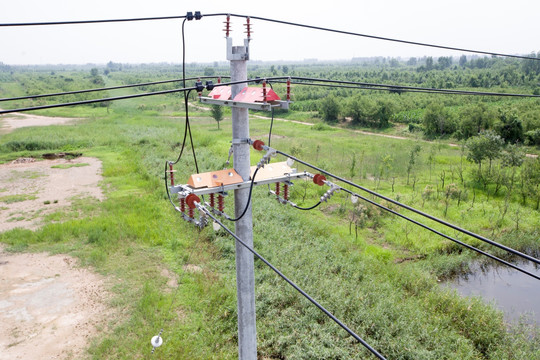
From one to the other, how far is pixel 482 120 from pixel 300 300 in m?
25.6

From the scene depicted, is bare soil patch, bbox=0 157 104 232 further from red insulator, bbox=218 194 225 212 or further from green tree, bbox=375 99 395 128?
green tree, bbox=375 99 395 128

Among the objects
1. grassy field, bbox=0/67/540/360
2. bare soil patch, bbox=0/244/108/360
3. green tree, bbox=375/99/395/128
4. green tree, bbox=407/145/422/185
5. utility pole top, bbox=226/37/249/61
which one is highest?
utility pole top, bbox=226/37/249/61

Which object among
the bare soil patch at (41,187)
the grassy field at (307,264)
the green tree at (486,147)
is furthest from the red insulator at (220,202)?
the green tree at (486,147)

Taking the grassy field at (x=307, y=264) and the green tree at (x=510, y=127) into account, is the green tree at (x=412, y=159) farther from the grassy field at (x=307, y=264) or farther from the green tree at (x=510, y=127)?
the green tree at (x=510, y=127)

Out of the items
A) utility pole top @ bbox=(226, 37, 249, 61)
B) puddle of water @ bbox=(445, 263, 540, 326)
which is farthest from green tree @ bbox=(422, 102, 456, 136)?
utility pole top @ bbox=(226, 37, 249, 61)

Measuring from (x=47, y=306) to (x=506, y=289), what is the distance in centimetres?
1344

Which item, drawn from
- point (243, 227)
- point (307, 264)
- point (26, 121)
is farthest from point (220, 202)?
point (26, 121)

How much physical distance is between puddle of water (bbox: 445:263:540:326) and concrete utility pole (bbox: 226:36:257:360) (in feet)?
27.9

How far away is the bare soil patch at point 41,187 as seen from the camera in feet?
52.2

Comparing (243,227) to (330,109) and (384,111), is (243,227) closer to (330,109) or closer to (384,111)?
(384,111)

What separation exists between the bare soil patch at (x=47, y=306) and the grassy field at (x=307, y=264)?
0.47m

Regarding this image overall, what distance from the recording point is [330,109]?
4100 cm

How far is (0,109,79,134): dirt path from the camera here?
37.3 metres

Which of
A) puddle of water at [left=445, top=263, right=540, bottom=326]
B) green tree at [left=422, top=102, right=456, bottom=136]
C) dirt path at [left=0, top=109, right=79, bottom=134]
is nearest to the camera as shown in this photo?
puddle of water at [left=445, top=263, right=540, bottom=326]
